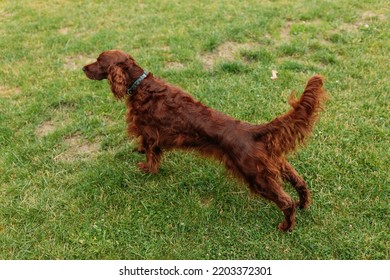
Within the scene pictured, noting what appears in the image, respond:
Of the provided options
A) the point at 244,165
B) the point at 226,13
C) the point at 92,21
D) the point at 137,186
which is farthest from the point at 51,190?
the point at 226,13

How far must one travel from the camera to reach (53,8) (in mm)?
7852

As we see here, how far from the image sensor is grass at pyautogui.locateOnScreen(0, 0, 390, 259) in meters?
3.58

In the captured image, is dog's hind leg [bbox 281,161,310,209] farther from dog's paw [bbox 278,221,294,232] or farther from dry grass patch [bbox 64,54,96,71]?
dry grass patch [bbox 64,54,96,71]

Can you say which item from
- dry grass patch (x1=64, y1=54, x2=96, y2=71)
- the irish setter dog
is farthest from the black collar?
dry grass patch (x1=64, y1=54, x2=96, y2=71)

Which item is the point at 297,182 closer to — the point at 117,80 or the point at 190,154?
the point at 190,154

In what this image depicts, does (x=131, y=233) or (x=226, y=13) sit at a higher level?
(x=226, y=13)

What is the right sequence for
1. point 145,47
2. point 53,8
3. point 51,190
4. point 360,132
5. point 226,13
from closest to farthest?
point 51,190, point 360,132, point 145,47, point 226,13, point 53,8

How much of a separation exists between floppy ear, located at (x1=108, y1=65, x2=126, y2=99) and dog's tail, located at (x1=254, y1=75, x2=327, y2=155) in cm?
145

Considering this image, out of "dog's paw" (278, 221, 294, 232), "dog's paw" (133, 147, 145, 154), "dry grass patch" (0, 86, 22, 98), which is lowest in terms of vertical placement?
"dog's paw" (278, 221, 294, 232)

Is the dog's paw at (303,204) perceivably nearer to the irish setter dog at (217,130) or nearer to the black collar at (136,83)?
the irish setter dog at (217,130)

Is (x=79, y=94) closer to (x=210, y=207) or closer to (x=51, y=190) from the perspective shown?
(x=51, y=190)

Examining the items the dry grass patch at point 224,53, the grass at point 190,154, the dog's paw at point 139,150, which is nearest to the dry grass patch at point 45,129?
the grass at point 190,154

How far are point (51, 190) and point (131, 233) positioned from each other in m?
1.05

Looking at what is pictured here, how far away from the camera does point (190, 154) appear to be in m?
4.43
